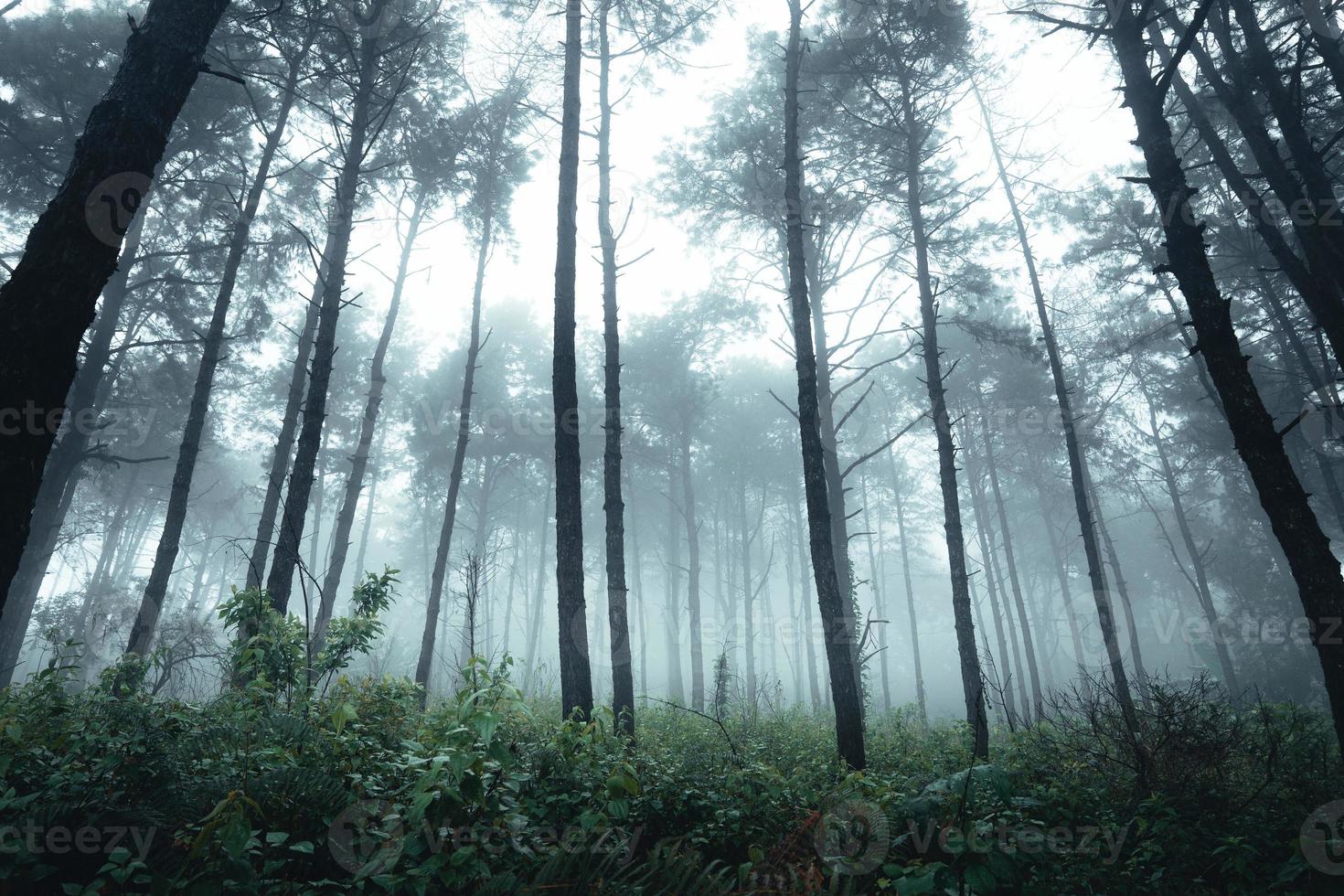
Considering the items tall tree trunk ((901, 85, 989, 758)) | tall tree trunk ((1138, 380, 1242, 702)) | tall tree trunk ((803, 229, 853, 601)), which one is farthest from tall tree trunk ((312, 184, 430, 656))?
tall tree trunk ((1138, 380, 1242, 702))

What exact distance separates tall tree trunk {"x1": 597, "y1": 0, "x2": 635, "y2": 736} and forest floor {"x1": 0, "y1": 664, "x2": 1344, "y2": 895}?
2.94 metres

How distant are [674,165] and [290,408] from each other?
9863 mm

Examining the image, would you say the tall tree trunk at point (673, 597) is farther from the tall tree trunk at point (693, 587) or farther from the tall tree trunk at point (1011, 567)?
the tall tree trunk at point (1011, 567)

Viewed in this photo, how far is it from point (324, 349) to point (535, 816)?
323 inches

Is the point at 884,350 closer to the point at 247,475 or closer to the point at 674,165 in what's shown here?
the point at 674,165

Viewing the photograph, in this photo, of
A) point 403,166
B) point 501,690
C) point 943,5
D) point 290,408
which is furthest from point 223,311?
point 943,5

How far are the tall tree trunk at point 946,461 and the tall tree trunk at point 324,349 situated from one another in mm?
9203

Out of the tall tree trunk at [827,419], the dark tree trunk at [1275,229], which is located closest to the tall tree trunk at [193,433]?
the tall tree trunk at [827,419]

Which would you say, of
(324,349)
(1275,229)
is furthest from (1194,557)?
(324,349)

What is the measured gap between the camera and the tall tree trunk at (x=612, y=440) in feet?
26.8

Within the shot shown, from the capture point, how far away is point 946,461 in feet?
33.8

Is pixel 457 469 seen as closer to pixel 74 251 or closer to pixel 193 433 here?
pixel 193 433

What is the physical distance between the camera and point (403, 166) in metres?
14.1

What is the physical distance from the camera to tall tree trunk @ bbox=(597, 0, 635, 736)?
8172 millimetres
